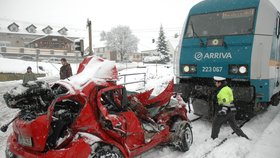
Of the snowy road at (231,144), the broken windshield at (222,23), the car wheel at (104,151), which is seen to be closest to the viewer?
the car wheel at (104,151)

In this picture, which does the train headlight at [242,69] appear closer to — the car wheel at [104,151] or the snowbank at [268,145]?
the snowbank at [268,145]

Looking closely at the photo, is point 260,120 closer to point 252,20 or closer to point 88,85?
point 252,20

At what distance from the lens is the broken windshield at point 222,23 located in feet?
23.9

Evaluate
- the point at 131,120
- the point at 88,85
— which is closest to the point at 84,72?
the point at 88,85

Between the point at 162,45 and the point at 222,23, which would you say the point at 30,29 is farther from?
the point at 222,23

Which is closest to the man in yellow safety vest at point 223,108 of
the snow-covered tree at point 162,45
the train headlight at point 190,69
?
the train headlight at point 190,69

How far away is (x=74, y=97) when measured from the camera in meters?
3.74

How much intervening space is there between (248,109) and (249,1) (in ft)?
9.40

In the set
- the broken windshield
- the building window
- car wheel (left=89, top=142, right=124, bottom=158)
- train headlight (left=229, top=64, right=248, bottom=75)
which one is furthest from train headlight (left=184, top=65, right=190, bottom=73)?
the building window

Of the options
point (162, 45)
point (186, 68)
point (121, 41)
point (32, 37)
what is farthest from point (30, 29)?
point (186, 68)

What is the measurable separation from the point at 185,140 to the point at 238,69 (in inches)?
103

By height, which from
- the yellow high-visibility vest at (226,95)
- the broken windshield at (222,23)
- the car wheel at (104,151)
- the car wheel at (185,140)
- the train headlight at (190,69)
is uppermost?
the broken windshield at (222,23)

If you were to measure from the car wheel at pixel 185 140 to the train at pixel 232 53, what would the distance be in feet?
5.68

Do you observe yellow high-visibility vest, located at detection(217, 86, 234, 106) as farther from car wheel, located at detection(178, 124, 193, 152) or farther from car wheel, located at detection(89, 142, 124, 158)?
car wheel, located at detection(89, 142, 124, 158)
